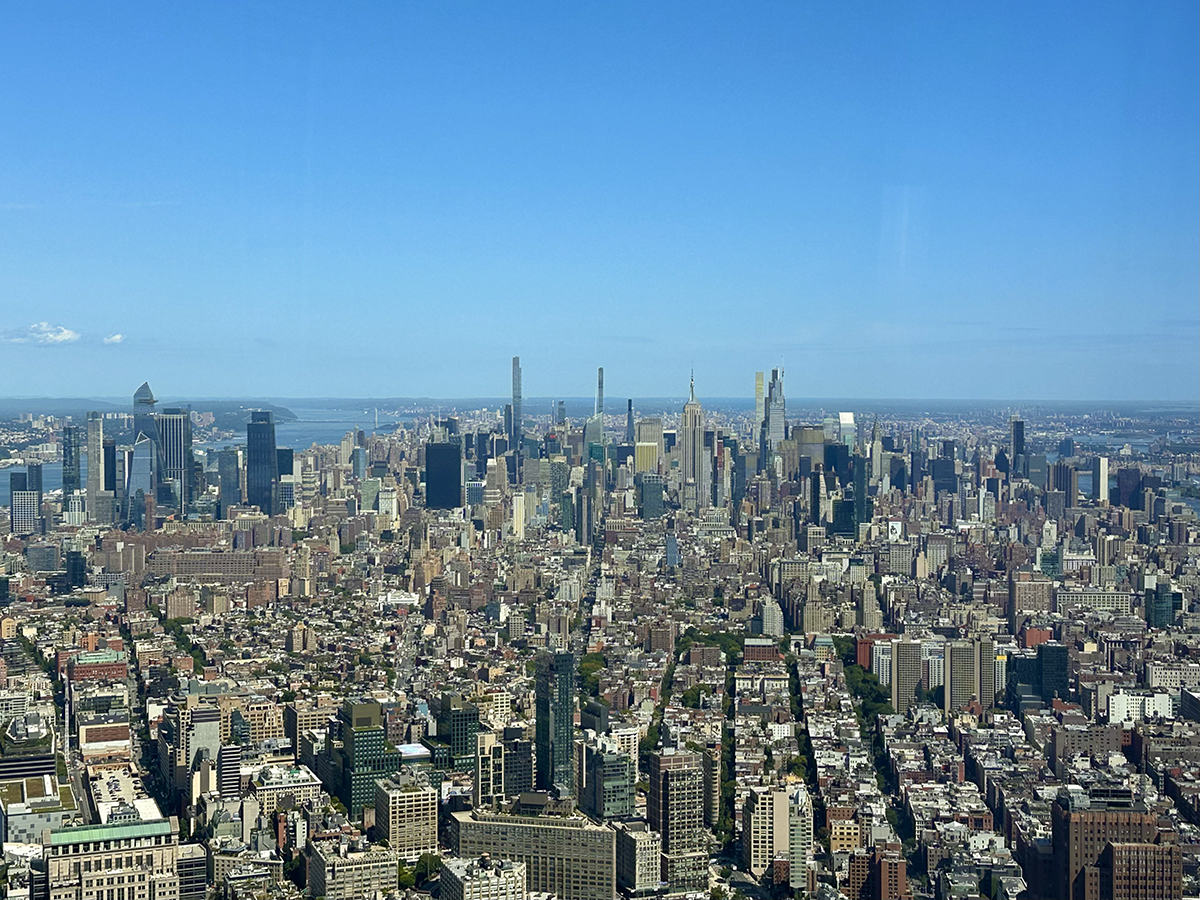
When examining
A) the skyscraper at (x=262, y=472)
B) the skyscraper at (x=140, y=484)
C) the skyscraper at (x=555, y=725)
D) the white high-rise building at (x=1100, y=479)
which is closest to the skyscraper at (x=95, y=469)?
the skyscraper at (x=140, y=484)

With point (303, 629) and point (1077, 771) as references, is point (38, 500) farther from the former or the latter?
point (1077, 771)

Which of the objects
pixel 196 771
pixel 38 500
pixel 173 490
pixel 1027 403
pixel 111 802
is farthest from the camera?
pixel 173 490

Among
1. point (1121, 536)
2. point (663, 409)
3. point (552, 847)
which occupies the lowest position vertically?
point (552, 847)

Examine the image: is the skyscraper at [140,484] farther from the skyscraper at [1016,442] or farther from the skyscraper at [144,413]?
the skyscraper at [1016,442]

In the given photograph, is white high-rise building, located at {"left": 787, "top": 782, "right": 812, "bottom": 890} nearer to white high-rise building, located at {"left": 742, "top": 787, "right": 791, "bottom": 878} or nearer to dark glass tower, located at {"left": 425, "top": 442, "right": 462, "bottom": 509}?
white high-rise building, located at {"left": 742, "top": 787, "right": 791, "bottom": 878}

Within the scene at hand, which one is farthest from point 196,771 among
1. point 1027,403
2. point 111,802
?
point 1027,403

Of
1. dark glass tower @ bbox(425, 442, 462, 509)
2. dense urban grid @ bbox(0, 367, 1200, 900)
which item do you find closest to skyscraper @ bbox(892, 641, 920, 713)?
dense urban grid @ bbox(0, 367, 1200, 900)
